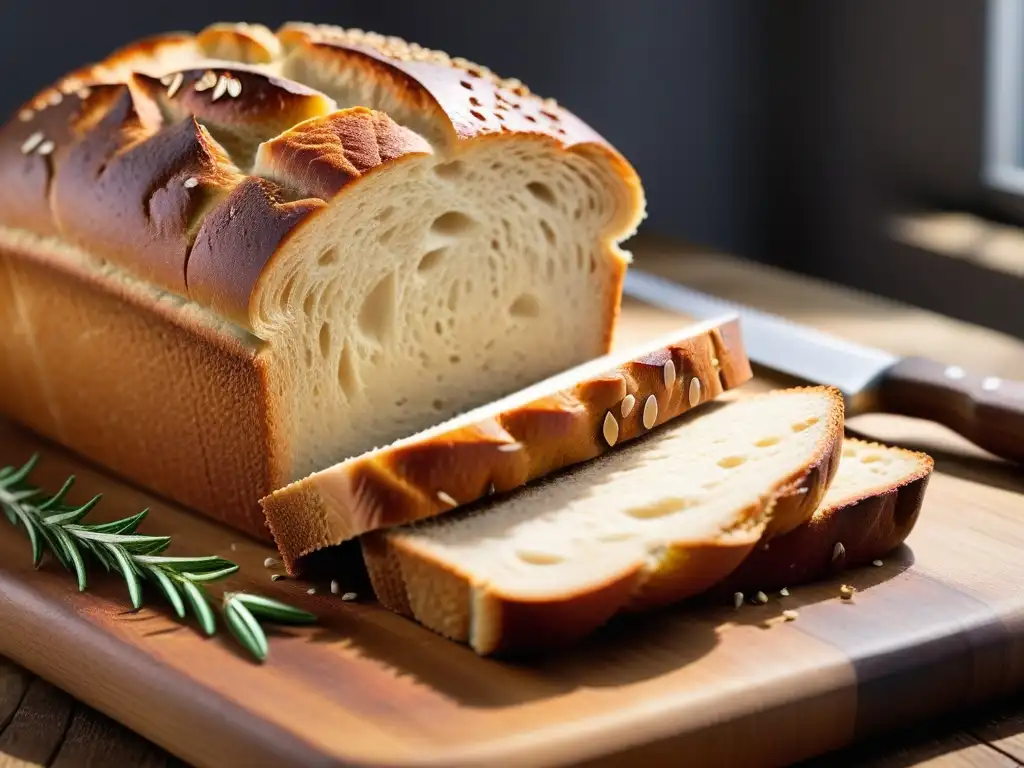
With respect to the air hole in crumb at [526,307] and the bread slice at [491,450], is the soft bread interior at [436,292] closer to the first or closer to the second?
the air hole in crumb at [526,307]

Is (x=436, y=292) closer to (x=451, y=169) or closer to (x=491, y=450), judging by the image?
(x=451, y=169)

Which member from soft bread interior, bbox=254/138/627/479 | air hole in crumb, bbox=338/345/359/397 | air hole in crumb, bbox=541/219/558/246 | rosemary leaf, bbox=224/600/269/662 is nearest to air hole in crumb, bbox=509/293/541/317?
soft bread interior, bbox=254/138/627/479

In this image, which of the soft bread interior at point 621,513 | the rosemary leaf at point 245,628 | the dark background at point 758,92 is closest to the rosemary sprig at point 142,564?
the rosemary leaf at point 245,628

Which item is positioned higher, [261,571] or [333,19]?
[333,19]

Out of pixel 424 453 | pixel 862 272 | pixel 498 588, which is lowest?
pixel 862 272

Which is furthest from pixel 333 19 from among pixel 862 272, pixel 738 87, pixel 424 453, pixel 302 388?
pixel 424 453

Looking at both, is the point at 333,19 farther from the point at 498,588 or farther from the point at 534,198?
the point at 498,588

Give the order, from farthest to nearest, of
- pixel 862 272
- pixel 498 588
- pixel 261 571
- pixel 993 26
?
pixel 862 272 → pixel 993 26 → pixel 261 571 → pixel 498 588

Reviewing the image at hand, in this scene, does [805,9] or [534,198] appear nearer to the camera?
[534,198]
